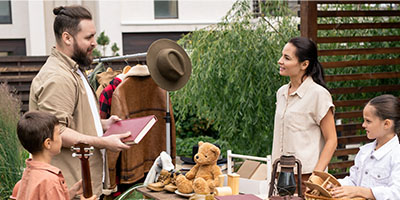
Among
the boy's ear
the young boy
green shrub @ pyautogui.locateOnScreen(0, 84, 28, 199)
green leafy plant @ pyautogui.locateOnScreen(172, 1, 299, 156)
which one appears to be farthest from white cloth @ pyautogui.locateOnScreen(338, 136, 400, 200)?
green shrub @ pyautogui.locateOnScreen(0, 84, 28, 199)

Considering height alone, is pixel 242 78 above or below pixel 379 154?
above

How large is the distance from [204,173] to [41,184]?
0.92 meters

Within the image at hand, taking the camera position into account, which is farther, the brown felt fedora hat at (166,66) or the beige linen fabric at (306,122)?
the brown felt fedora hat at (166,66)

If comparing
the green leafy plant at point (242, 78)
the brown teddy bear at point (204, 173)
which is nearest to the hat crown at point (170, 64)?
the brown teddy bear at point (204, 173)

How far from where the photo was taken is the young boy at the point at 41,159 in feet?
7.76

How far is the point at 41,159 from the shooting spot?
8.16 feet

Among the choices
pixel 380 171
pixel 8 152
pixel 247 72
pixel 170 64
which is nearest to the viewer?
pixel 380 171

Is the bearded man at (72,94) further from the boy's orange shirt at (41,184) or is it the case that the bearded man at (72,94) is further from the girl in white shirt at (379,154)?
the girl in white shirt at (379,154)

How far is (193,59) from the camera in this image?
623cm

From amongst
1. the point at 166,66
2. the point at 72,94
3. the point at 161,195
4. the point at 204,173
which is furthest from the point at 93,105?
the point at 166,66

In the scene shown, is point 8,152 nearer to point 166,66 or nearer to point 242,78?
point 166,66

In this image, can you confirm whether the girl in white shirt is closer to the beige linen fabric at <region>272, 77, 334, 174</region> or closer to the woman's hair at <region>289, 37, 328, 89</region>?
the beige linen fabric at <region>272, 77, 334, 174</region>

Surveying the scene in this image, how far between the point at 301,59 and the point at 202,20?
371 inches

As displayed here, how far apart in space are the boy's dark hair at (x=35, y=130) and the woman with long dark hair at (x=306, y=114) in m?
1.49
